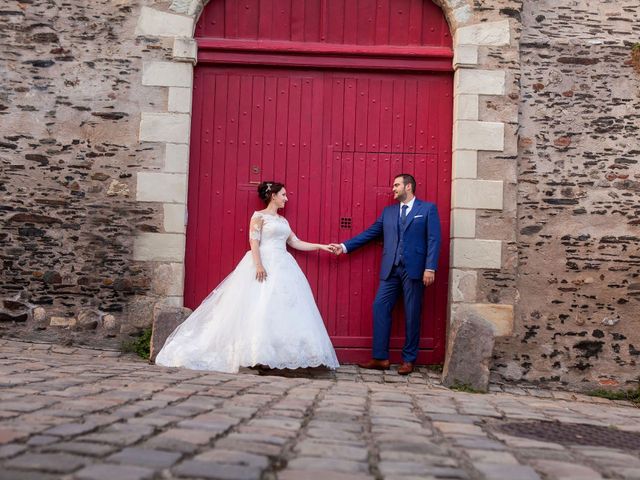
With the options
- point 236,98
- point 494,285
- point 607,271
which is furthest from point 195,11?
point 607,271

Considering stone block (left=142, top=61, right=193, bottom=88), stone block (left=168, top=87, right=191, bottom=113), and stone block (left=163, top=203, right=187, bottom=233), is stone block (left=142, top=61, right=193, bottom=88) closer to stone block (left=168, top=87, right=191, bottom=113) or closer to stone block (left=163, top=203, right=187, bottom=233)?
stone block (left=168, top=87, right=191, bottom=113)

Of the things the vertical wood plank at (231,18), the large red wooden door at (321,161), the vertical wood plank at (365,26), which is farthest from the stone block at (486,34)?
the vertical wood plank at (231,18)

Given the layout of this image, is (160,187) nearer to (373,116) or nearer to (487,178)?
(373,116)

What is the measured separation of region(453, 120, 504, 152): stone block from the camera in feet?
23.3

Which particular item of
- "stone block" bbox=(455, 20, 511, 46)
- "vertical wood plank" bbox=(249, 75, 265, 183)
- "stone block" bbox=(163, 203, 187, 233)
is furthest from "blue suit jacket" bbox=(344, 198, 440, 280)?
"stone block" bbox=(163, 203, 187, 233)

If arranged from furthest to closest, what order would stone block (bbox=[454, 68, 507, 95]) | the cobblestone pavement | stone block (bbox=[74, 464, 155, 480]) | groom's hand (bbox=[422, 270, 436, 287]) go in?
stone block (bbox=[454, 68, 507, 95])
groom's hand (bbox=[422, 270, 436, 287])
the cobblestone pavement
stone block (bbox=[74, 464, 155, 480])

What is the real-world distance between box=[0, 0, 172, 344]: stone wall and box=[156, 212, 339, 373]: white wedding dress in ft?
2.05

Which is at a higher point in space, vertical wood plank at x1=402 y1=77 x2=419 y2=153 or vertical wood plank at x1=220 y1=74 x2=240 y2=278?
vertical wood plank at x1=402 y1=77 x2=419 y2=153

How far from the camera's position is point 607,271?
7094 mm

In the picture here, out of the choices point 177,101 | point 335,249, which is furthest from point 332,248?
point 177,101

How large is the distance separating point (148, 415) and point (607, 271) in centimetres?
496

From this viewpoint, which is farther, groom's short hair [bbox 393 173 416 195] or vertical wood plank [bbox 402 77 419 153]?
vertical wood plank [bbox 402 77 419 153]

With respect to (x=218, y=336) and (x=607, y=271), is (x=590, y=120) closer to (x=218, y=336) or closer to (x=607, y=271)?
(x=607, y=271)

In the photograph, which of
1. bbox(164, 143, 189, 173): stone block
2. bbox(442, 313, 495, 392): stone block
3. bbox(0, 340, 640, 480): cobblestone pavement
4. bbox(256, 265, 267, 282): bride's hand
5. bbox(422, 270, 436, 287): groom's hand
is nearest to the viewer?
bbox(0, 340, 640, 480): cobblestone pavement
